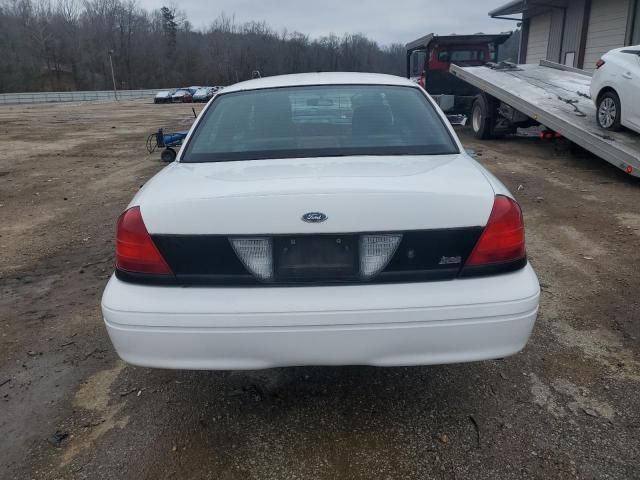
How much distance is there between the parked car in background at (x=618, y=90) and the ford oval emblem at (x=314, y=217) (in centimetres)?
763

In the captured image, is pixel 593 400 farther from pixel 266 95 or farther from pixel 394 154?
pixel 266 95

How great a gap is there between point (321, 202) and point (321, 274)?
11.8 inches

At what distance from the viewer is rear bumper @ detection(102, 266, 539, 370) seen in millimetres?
2129

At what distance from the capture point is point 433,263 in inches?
86.6

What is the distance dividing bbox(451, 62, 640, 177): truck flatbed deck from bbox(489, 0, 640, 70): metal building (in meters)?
5.41

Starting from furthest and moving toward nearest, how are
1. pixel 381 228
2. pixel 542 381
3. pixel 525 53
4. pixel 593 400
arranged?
pixel 525 53 → pixel 542 381 → pixel 593 400 → pixel 381 228

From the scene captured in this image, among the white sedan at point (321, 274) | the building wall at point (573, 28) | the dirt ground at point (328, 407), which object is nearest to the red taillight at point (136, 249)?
the white sedan at point (321, 274)

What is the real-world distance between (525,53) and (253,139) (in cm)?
2505


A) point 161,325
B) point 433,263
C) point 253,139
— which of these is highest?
point 253,139

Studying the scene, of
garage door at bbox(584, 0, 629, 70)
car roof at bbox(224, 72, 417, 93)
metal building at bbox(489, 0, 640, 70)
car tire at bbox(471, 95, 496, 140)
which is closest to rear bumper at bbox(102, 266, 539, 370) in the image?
car roof at bbox(224, 72, 417, 93)

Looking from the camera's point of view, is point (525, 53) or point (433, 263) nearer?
point (433, 263)

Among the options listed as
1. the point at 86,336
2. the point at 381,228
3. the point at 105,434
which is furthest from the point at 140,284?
the point at 86,336

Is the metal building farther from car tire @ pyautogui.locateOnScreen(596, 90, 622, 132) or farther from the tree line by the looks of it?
the tree line

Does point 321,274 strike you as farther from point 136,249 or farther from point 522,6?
point 522,6
